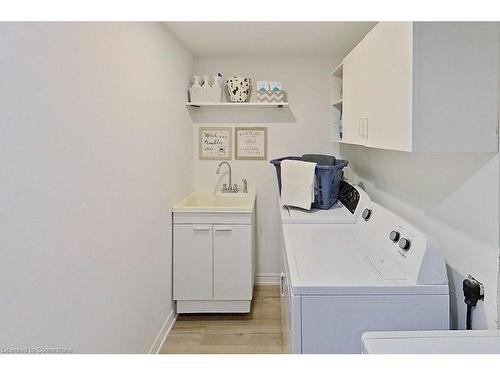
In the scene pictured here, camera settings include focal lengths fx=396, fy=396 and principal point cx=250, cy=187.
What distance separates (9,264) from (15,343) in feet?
0.81

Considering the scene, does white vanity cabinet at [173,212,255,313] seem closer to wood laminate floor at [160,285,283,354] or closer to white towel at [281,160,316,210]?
wood laminate floor at [160,285,283,354]

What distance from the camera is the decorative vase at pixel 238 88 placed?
11.5 feet

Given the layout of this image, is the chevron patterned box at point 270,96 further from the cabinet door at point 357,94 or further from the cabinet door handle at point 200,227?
the cabinet door handle at point 200,227

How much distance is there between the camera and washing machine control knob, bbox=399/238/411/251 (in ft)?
5.51

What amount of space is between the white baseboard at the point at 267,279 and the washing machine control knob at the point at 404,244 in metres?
2.23

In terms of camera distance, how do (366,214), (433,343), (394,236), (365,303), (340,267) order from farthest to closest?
(366,214), (394,236), (340,267), (365,303), (433,343)

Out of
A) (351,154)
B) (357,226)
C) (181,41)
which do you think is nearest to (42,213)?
(357,226)

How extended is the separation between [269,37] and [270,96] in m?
0.59

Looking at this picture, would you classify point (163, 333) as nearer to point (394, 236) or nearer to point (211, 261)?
point (211, 261)

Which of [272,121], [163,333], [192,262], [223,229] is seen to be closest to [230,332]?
[163,333]

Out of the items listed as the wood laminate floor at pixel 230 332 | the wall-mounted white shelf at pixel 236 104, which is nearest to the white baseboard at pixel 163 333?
the wood laminate floor at pixel 230 332

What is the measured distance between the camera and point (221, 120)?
3.74 m

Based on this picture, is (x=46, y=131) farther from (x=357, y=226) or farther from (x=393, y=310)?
(x=357, y=226)

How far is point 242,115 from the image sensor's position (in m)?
3.73
